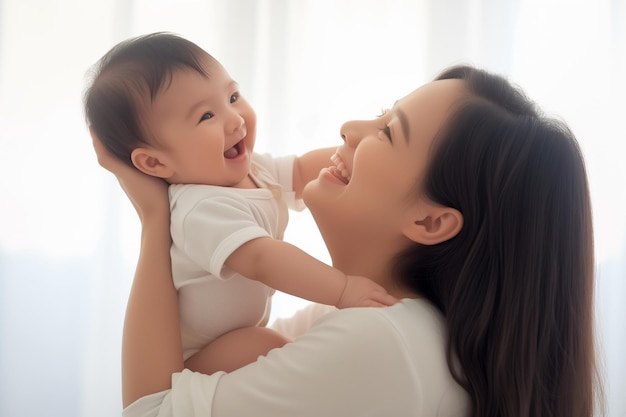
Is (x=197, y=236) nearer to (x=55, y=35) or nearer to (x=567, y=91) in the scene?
(x=55, y=35)

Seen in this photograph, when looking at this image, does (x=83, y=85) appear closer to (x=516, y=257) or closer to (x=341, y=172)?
(x=341, y=172)

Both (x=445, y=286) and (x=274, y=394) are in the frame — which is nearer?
(x=274, y=394)

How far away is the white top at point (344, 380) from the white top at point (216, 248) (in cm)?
21

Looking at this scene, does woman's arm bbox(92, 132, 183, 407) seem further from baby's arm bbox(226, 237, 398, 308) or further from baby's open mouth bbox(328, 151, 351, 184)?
baby's open mouth bbox(328, 151, 351, 184)

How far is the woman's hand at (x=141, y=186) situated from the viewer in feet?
4.13

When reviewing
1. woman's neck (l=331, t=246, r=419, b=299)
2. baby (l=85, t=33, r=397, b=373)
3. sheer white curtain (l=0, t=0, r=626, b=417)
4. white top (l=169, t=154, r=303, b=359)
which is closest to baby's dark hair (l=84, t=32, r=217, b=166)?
baby (l=85, t=33, r=397, b=373)

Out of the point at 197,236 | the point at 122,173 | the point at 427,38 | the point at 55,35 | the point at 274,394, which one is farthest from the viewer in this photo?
the point at 427,38

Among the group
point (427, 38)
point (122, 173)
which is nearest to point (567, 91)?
point (427, 38)

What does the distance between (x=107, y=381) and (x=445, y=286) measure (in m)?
1.54

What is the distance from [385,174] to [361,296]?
0.75ft

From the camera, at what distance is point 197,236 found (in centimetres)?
114

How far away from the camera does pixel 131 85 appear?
1203 mm

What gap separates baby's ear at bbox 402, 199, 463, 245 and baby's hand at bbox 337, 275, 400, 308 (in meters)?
0.14

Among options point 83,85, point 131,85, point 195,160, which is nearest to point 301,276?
point 195,160
